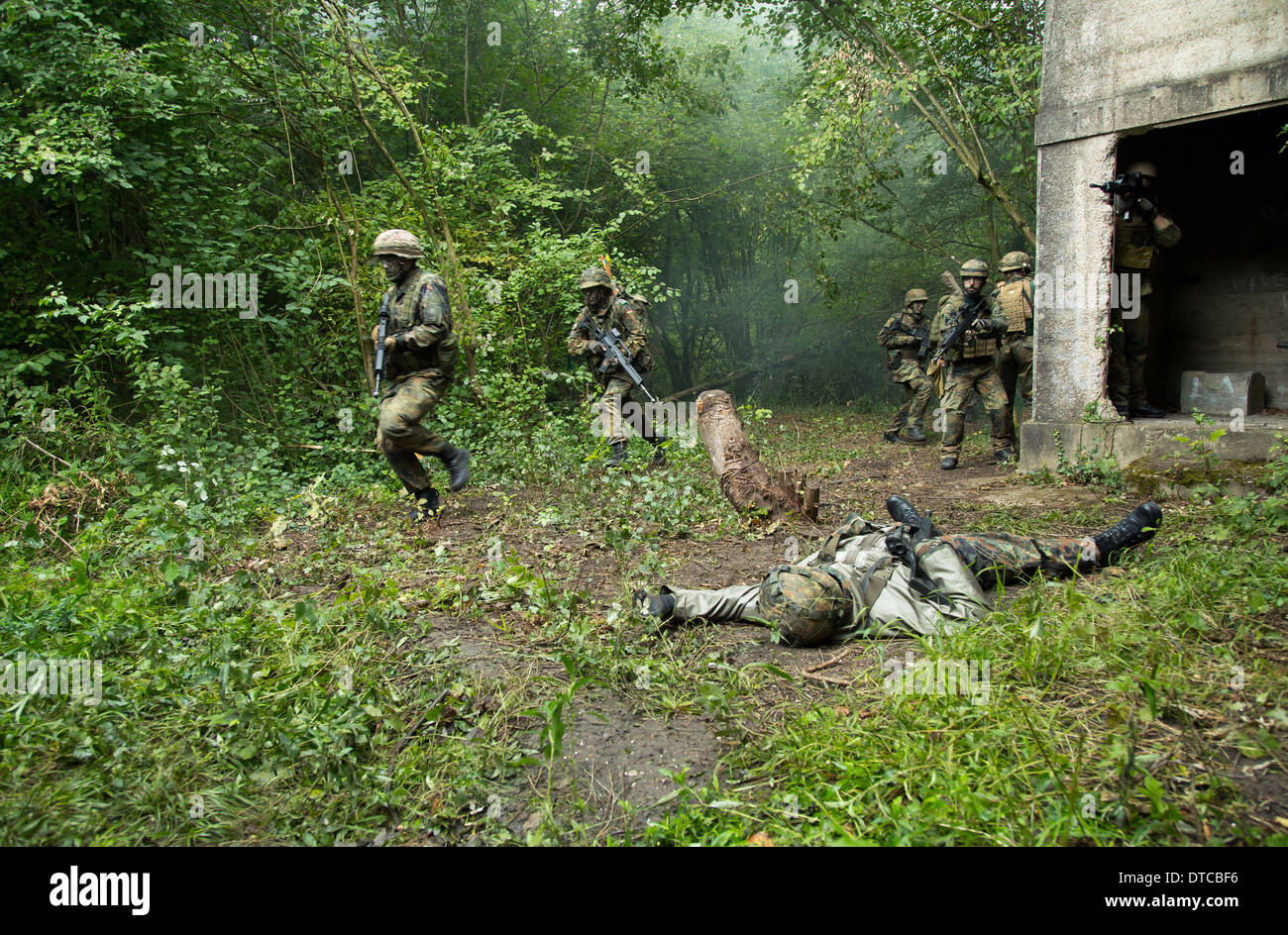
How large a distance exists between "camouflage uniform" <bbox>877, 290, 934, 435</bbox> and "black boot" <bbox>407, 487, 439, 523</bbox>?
6.53m

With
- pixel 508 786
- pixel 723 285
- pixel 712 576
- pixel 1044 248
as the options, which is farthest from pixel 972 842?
pixel 723 285

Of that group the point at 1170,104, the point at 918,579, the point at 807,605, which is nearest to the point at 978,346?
the point at 1170,104

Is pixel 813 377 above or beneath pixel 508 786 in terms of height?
above

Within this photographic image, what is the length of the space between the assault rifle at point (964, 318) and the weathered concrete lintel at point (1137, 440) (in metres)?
1.55

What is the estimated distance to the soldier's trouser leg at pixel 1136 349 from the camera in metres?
6.46

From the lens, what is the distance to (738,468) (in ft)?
16.9

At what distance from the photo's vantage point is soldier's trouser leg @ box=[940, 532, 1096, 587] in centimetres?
337

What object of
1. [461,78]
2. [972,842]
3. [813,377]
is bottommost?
[972,842]

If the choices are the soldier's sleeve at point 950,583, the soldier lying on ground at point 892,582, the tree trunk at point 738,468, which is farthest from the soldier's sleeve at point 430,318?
the soldier's sleeve at point 950,583

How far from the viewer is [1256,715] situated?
2137mm

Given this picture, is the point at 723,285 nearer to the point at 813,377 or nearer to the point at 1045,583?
the point at 813,377

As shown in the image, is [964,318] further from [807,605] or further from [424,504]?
[807,605]

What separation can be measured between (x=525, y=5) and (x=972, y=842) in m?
13.0

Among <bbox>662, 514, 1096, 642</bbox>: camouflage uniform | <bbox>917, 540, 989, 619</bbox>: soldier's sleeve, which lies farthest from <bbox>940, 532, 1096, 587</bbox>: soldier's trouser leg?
<bbox>917, 540, 989, 619</bbox>: soldier's sleeve
